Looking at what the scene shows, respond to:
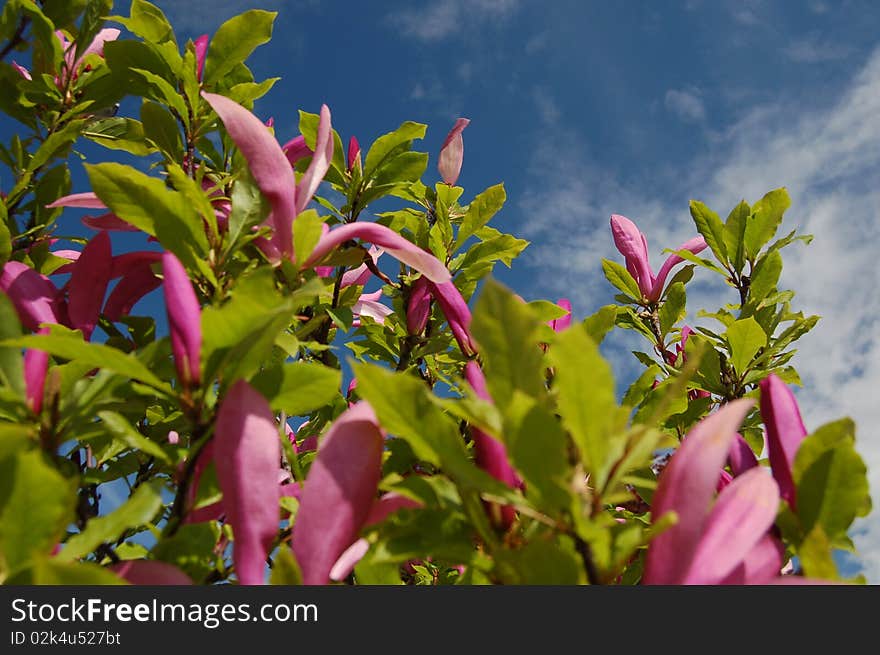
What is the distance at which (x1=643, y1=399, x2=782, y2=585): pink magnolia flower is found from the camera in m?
0.81

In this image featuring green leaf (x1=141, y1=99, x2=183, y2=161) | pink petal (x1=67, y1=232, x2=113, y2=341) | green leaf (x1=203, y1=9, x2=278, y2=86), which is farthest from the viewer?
green leaf (x1=203, y1=9, x2=278, y2=86)

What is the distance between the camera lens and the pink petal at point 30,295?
1.46 meters

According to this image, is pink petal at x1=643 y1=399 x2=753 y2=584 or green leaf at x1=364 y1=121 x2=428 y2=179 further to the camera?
green leaf at x1=364 y1=121 x2=428 y2=179

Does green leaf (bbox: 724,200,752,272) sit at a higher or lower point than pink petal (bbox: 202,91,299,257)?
higher

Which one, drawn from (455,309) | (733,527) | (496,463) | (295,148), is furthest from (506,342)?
(295,148)

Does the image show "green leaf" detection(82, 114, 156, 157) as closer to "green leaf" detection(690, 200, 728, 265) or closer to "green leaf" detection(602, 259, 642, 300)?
"green leaf" detection(602, 259, 642, 300)

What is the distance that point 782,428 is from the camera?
3.61 feet

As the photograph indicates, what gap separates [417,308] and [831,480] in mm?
1487

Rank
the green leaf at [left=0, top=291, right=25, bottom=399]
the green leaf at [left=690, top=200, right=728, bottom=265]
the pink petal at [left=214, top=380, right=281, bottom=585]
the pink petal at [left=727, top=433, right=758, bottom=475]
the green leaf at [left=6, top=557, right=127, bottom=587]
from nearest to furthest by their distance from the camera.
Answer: the green leaf at [left=6, top=557, right=127, bottom=587], the pink petal at [left=214, top=380, right=281, bottom=585], the green leaf at [left=0, top=291, right=25, bottom=399], the pink petal at [left=727, top=433, right=758, bottom=475], the green leaf at [left=690, top=200, right=728, bottom=265]

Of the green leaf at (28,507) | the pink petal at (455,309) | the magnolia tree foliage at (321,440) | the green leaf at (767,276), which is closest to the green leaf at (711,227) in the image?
the green leaf at (767,276)

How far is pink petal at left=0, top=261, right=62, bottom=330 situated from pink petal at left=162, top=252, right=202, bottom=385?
61cm

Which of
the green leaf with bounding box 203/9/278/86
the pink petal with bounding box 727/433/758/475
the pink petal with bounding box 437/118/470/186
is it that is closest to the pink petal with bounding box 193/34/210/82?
the green leaf with bounding box 203/9/278/86

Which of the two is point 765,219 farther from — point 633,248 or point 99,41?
point 99,41

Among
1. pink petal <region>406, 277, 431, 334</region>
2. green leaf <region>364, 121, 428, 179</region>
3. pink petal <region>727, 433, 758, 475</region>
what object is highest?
green leaf <region>364, 121, 428, 179</region>
